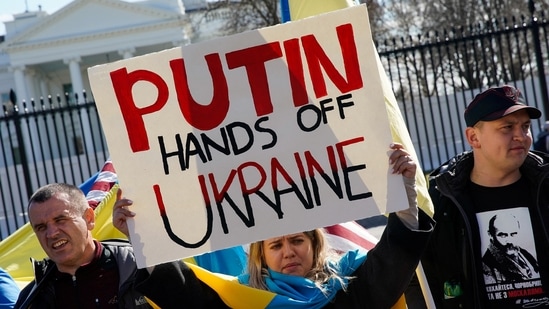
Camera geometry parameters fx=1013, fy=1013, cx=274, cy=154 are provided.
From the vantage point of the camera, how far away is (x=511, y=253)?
3760mm

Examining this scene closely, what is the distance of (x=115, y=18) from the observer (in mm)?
51156

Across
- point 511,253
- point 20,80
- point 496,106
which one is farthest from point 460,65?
point 20,80

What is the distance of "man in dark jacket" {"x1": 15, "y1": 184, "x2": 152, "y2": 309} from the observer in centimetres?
391

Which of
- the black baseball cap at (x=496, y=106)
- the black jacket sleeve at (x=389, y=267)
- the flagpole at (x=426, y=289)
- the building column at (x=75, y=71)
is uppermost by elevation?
the building column at (x=75, y=71)

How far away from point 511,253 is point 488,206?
0.65 ft

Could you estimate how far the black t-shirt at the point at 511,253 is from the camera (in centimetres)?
374

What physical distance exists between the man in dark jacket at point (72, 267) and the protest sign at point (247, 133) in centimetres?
49

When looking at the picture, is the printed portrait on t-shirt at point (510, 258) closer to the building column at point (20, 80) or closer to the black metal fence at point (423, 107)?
the black metal fence at point (423, 107)

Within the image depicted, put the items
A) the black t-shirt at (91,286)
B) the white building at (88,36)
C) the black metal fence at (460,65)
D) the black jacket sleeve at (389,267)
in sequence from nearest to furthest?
the black jacket sleeve at (389,267)
the black t-shirt at (91,286)
the black metal fence at (460,65)
the white building at (88,36)

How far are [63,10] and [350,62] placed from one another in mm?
47569

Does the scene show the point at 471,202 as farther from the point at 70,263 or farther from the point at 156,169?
the point at 70,263

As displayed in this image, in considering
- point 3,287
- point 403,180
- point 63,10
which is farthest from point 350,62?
point 63,10

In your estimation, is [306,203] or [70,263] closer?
[306,203]

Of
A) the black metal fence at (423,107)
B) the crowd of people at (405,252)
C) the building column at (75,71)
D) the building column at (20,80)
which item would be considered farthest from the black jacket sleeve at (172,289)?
the building column at (20,80)
